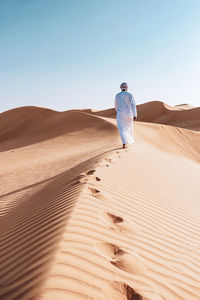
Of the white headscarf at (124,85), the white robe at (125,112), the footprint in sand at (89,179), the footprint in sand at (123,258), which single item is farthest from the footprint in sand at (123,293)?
the white headscarf at (124,85)

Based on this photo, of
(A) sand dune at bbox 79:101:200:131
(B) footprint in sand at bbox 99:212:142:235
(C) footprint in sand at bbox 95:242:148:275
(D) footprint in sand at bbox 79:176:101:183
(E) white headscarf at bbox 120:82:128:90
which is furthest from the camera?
(A) sand dune at bbox 79:101:200:131

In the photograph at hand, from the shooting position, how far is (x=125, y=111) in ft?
29.7

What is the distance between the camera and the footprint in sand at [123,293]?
6.03 feet

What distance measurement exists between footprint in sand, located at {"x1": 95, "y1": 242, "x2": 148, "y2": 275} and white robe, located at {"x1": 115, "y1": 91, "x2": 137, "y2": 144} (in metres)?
6.61

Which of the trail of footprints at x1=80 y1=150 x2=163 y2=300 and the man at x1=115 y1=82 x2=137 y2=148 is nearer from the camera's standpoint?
the trail of footprints at x1=80 y1=150 x2=163 y2=300

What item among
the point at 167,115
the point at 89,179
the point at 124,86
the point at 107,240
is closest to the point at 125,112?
the point at 124,86

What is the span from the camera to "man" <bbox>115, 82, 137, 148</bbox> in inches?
352

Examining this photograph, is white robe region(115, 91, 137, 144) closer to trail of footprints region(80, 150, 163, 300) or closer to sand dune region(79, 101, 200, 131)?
trail of footprints region(80, 150, 163, 300)

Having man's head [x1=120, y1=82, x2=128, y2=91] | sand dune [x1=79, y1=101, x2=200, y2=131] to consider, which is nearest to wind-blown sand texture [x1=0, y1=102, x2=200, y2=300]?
man's head [x1=120, y1=82, x2=128, y2=91]

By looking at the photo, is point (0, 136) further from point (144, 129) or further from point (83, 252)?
point (83, 252)

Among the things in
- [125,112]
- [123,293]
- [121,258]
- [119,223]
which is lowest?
[123,293]

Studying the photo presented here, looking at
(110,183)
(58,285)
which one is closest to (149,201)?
(110,183)

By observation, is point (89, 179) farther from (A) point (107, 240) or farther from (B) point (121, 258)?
(B) point (121, 258)

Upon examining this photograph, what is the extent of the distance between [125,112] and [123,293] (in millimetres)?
7588
